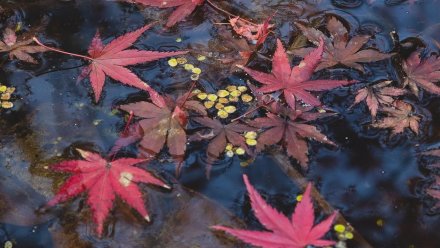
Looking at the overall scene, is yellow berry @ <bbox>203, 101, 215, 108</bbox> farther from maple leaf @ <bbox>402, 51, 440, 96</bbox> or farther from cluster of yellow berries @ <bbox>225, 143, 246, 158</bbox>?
maple leaf @ <bbox>402, 51, 440, 96</bbox>

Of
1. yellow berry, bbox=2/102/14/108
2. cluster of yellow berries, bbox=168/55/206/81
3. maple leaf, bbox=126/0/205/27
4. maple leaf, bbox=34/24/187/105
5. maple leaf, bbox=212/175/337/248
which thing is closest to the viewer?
maple leaf, bbox=212/175/337/248

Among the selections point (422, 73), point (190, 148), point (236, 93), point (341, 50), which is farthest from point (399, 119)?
point (190, 148)

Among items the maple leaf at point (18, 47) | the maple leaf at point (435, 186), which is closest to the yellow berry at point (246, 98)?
the maple leaf at point (435, 186)

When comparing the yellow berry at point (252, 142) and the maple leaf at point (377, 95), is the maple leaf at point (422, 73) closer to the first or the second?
the maple leaf at point (377, 95)

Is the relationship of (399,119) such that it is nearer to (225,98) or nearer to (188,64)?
(225,98)

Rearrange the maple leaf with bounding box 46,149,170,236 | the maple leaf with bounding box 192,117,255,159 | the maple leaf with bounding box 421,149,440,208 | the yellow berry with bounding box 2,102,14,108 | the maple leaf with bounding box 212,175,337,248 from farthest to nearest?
the yellow berry with bounding box 2,102,14,108 < the maple leaf with bounding box 192,117,255,159 < the maple leaf with bounding box 421,149,440,208 < the maple leaf with bounding box 46,149,170,236 < the maple leaf with bounding box 212,175,337,248

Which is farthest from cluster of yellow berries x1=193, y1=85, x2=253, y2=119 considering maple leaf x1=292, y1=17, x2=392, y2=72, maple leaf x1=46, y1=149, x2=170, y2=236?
maple leaf x1=46, y1=149, x2=170, y2=236
